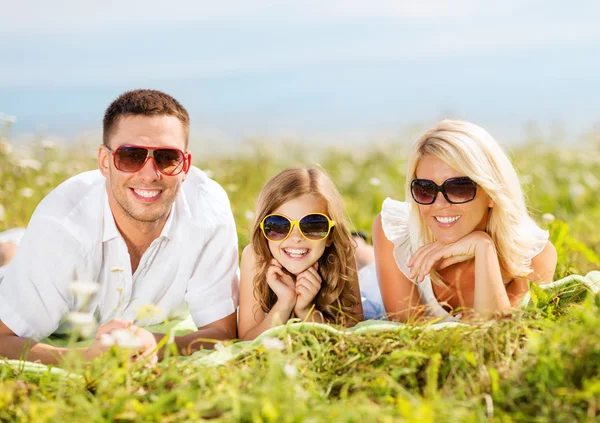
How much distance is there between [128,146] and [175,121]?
34cm

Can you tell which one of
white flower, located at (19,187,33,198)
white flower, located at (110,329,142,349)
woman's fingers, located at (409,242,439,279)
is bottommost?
white flower, located at (110,329,142,349)

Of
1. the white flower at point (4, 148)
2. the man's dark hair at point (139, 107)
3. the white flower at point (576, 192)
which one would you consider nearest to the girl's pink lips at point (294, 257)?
the man's dark hair at point (139, 107)

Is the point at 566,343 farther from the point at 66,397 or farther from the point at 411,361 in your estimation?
the point at 66,397

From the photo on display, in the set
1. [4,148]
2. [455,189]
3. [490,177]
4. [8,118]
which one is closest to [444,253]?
[455,189]

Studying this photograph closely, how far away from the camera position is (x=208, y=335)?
13.0 ft

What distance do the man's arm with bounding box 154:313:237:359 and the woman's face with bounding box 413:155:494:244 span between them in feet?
4.49

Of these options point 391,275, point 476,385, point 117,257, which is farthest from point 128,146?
point 476,385

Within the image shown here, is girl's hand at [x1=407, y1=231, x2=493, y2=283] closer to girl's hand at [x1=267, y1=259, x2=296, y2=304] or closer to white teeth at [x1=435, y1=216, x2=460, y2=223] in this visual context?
white teeth at [x1=435, y1=216, x2=460, y2=223]

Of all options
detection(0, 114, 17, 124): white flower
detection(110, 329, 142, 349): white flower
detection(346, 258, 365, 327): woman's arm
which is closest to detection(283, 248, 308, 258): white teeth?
detection(346, 258, 365, 327): woman's arm

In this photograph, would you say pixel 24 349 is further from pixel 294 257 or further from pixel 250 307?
pixel 294 257

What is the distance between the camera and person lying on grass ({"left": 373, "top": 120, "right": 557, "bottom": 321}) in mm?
3783

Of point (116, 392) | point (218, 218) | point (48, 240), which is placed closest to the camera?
point (116, 392)

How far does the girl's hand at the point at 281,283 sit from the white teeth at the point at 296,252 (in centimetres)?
11

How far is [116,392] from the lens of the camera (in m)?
2.62
